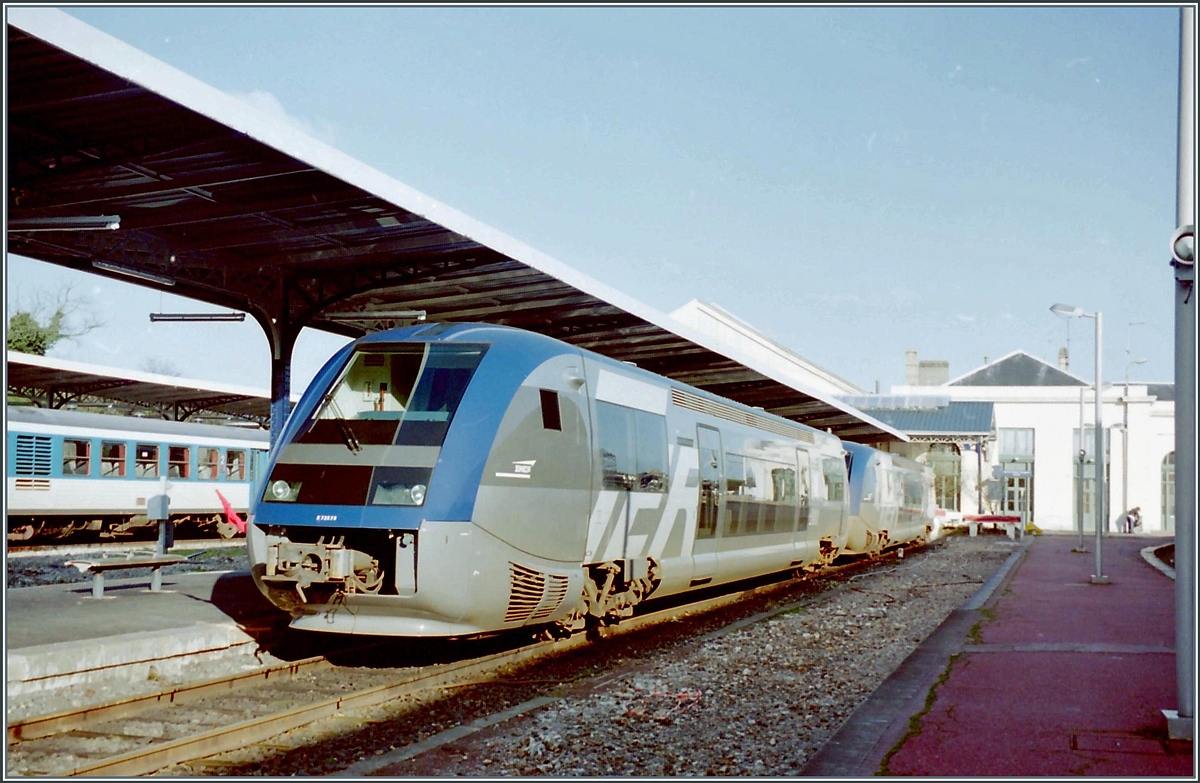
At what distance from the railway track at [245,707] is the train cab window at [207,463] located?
17846mm

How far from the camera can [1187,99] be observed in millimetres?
7320

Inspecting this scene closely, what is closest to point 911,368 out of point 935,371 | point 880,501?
point 935,371

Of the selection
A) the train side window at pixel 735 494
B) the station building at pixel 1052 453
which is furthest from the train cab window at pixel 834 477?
the station building at pixel 1052 453

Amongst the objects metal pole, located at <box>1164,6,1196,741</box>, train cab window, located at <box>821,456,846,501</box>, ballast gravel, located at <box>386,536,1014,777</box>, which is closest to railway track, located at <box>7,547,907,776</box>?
ballast gravel, located at <box>386,536,1014,777</box>

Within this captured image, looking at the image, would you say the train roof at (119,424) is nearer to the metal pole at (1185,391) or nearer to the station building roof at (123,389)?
the station building roof at (123,389)

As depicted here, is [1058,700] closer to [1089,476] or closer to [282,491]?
[282,491]

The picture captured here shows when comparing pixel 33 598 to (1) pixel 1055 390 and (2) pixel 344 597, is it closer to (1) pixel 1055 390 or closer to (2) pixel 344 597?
(2) pixel 344 597

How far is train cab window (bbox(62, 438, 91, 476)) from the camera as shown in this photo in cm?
2331

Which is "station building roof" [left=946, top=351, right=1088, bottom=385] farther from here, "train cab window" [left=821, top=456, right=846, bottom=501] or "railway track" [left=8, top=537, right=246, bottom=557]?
"railway track" [left=8, top=537, right=246, bottom=557]

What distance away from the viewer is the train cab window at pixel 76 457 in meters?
23.3

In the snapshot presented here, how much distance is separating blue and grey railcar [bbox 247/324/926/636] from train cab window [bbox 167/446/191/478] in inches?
686

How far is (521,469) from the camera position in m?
9.27

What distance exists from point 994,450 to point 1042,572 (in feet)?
138

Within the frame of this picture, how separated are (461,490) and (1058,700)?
5.01 m
